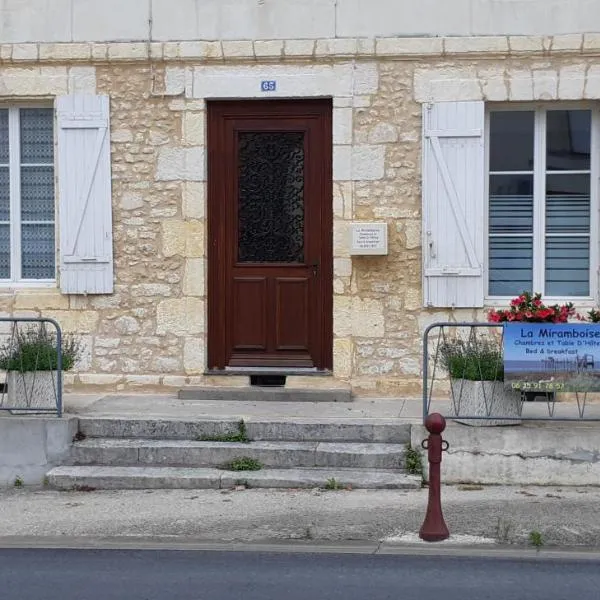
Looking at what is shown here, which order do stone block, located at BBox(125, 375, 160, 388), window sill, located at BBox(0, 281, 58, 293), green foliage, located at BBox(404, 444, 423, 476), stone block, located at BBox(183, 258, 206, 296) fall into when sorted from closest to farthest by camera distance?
1. green foliage, located at BBox(404, 444, 423, 476)
2. stone block, located at BBox(183, 258, 206, 296)
3. stone block, located at BBox(125, 375, 160, 388)
4. window sill, located at BBox(0, 281, 58, 293)

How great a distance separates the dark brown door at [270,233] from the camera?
34.6 feet

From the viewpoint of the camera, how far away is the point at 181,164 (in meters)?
10.5

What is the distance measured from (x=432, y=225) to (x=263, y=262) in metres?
1.65

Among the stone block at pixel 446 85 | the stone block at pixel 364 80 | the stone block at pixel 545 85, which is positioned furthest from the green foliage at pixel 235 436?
the stone block at pixel 545 85

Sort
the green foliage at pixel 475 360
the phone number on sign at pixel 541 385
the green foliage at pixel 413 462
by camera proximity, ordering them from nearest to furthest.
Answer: the phone number on sign at pixel 541 385 → the green foliage at pixel 475 360 → the green foliage at pixel 413 462

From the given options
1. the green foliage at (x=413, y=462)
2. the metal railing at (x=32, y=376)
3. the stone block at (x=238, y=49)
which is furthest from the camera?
the stone block at (x=238, y=49)

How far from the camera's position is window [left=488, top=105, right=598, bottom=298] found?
34.0 ft

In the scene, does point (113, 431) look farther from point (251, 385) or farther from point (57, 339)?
point (251, 385)

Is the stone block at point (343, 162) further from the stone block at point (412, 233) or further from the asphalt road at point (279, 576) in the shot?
the asphalt road at point (279, 576)

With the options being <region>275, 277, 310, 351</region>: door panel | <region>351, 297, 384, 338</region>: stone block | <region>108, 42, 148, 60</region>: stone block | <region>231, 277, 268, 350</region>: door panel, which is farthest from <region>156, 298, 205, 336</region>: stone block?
<region>108, 42, 148, 60</region>: stone block

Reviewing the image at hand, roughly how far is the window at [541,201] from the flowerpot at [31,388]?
4175mm

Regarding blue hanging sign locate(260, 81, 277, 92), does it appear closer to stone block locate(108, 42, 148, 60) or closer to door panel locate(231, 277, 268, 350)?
stone block locate(108, 42, 148, 60)

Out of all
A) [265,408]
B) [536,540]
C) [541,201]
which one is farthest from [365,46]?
[536,540]

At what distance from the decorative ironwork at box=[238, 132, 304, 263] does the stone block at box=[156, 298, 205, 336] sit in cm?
65
